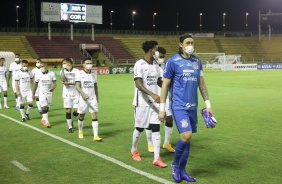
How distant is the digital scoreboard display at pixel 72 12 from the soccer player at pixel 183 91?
174ft

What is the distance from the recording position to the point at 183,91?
20.9ft

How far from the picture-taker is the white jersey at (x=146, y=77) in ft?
25.0

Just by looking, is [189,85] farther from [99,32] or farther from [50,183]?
[99,32]

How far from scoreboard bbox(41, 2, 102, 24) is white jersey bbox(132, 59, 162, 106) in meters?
51.7

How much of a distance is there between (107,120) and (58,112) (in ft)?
10.8

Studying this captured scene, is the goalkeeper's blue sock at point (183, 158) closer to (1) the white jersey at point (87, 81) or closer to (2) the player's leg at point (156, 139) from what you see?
(2) the player's leg at point (156, 139)

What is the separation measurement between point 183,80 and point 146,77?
58.4 inches

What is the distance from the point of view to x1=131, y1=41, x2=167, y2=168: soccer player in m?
7.50

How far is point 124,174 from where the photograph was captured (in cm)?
698

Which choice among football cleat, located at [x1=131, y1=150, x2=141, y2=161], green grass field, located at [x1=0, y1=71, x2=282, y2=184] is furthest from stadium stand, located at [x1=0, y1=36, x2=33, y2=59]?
football cleat, located at [x1=131, y1=150, x2=141, y2=161]

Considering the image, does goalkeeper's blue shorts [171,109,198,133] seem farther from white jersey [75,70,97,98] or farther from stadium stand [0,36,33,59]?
stadium stand [0,36,33,59]

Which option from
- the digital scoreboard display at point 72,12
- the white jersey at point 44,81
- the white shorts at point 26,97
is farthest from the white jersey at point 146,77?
the digital scoreboard display at point 72,12

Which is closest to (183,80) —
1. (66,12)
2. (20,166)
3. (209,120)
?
(209,120)

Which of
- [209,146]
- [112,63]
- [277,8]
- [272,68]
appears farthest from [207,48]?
[209,146]
